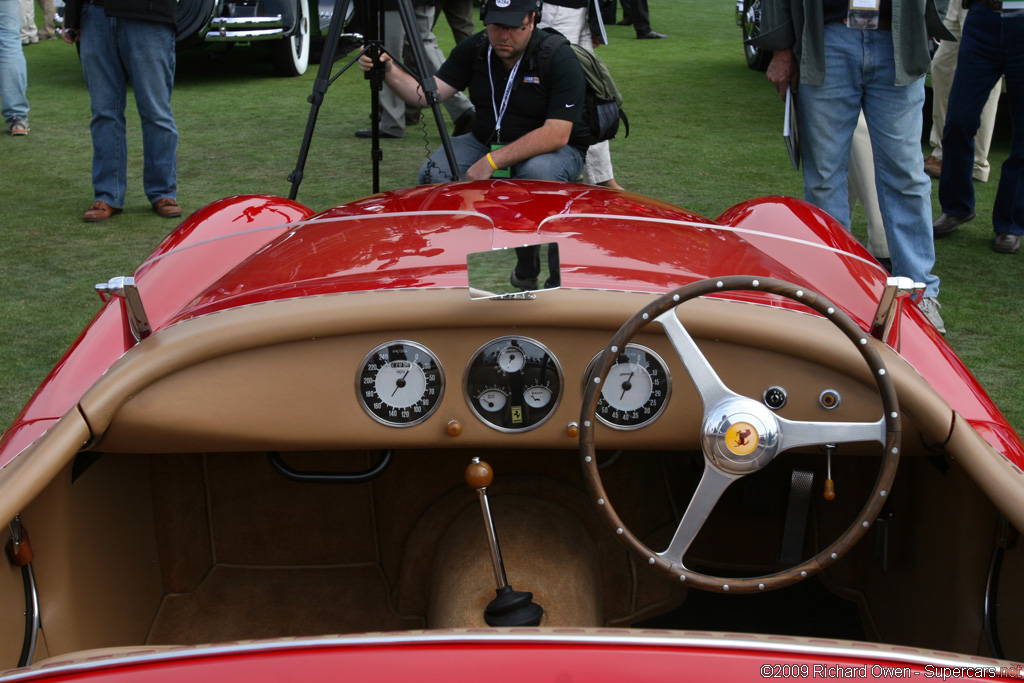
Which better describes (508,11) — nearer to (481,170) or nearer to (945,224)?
(481,170)

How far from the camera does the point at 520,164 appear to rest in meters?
4.34

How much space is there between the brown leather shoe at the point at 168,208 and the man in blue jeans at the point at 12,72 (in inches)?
88.8

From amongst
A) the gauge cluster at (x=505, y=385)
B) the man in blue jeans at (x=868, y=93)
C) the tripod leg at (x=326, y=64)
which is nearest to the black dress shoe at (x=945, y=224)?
the man in blue jeans at (x=868, y=93)

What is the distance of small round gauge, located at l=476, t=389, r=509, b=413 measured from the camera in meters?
1.79

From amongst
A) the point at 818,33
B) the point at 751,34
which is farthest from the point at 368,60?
the point at 751,34

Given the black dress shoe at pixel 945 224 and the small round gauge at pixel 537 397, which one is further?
the black dress shoe at pixel 945 224

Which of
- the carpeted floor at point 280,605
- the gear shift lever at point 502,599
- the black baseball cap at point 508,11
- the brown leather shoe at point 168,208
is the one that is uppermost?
the black baseball cap at point 508,11

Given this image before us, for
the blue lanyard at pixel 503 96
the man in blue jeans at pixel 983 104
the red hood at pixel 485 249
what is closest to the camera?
the red hood at pixel 485 249

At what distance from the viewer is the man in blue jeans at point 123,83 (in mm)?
5176

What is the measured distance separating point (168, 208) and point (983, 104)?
4.34m

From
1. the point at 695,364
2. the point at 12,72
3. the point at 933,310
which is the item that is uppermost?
the point at 12,72

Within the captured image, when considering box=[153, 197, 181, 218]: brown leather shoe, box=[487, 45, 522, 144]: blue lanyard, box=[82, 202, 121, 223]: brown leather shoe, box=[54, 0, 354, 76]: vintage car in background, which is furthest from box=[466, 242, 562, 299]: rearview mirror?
box=[54, 0, 354, 76]: vintage car in background

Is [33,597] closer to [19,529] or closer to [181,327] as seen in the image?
[19,529]

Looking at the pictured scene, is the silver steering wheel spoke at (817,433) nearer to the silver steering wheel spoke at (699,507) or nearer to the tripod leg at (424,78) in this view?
the silver steering wheel spoke at (699,507)
